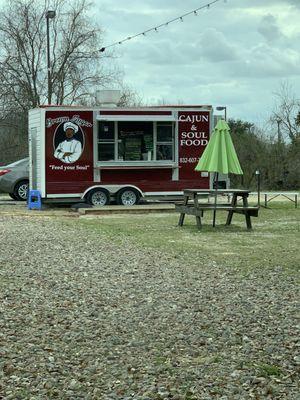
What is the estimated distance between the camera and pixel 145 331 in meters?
5.74

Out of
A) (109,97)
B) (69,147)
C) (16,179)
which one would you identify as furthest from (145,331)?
(16,179)

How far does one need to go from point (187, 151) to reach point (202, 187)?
116cm

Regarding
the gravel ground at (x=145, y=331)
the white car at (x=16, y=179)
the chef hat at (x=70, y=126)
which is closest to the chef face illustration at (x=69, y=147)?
the chef hat at (x=70, y=126)

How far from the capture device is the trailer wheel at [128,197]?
1922 cm

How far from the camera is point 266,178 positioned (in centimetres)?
3216

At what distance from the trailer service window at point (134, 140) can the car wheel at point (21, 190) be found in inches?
167

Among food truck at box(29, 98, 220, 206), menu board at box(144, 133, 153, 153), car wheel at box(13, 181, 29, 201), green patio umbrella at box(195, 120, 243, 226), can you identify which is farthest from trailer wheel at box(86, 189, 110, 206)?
green patio umbrella at box(195, 120, 243, 226)

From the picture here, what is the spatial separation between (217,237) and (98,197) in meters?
7.17

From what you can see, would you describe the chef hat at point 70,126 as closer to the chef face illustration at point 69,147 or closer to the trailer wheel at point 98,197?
the chef face illustration at point 69,147

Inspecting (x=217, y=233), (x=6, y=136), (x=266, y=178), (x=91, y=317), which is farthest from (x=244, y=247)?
(x=6, y=136)

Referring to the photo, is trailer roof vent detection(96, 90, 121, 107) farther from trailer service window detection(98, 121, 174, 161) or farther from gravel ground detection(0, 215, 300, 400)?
gravel ground detection(0, 215, 300, 400)

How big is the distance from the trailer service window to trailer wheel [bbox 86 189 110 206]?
37.7 inches

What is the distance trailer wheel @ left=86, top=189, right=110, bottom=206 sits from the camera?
62.2 ft

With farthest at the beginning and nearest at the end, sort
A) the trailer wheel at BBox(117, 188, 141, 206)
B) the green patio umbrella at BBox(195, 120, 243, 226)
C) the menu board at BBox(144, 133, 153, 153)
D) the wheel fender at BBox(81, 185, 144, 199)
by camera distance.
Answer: the trailer wheel at BBox(117, 188, 141, 206)
the menu board at BBox(144, 133, 153, 153)
the wheel fender at BBox(81, 185, 144, 199)
the green patio umbrella at BBox(195, 120, 243, 226)
